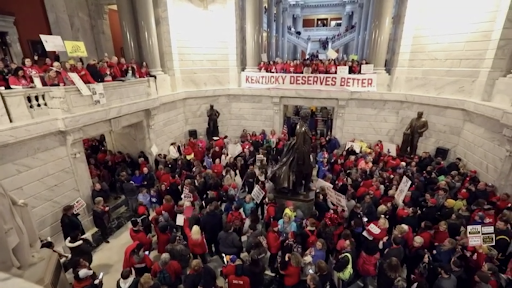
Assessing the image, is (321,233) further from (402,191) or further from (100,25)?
(100,25)

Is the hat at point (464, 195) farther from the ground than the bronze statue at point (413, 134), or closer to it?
closer to it

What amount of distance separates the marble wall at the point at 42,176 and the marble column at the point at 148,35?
5.81 m

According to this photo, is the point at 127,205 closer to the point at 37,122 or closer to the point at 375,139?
the point at 37,122

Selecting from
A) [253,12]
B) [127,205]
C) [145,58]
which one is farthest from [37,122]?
[253,12]

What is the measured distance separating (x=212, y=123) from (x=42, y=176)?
7.32 m

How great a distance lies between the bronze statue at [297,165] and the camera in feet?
23.2

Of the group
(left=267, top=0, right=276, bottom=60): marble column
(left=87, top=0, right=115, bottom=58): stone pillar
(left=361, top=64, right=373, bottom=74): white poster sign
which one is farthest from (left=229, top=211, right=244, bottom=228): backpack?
(left=267, top=0, right=276, bottom=60): marble column

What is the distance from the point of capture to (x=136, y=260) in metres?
5.07

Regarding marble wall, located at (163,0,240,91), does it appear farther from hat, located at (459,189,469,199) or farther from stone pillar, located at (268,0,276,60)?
stone pillar, located at (268,0,276,60)

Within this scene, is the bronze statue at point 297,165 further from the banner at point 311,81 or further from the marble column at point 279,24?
the marble column at point 279,24

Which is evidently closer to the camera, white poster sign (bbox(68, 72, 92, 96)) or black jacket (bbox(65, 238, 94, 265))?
black jacket (bbox(65, 238, 94, 265))

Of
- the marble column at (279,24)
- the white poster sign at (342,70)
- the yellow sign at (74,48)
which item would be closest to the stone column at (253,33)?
the white poster sign at (342,70)

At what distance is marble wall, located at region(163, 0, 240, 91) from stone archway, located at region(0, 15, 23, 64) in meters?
5.51

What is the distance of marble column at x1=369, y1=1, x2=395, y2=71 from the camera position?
12188 mm
